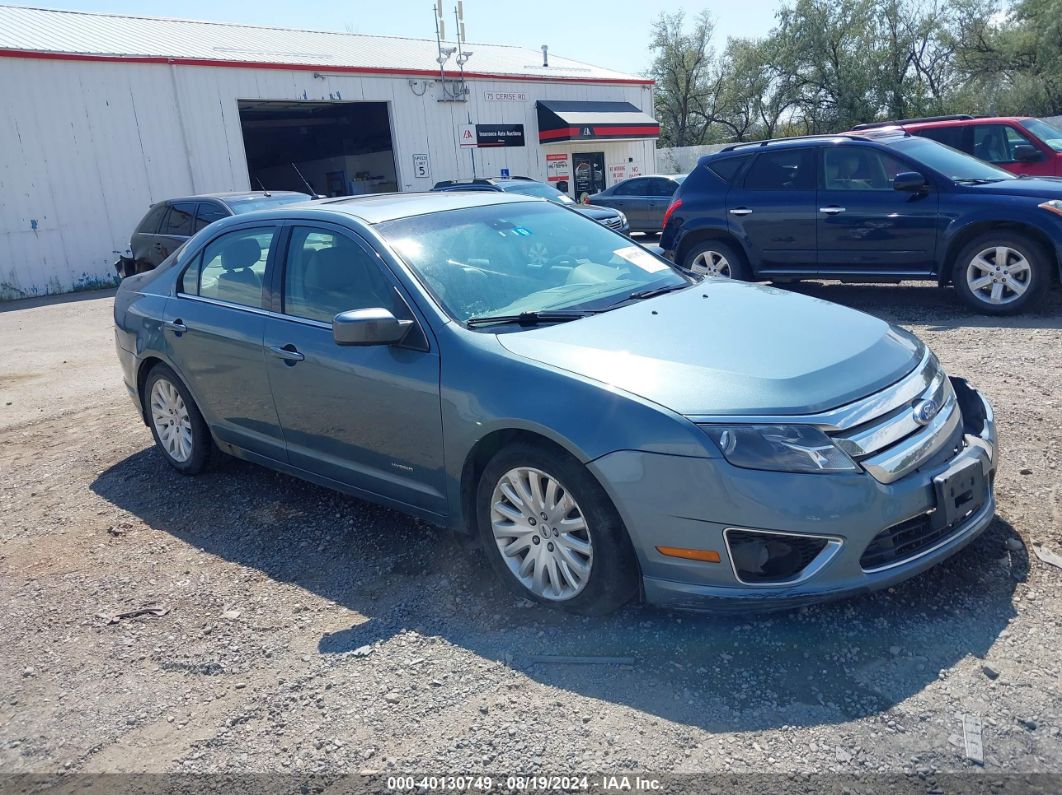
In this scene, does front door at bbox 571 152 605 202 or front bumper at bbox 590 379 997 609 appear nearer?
front bumper at bbox 590 379 997 609

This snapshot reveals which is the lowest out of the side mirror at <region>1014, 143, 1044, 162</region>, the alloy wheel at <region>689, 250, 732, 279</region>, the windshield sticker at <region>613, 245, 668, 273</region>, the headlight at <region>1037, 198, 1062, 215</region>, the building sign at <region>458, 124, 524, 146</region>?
the alloy wheel at <region>689, 250, 732, 279</region>

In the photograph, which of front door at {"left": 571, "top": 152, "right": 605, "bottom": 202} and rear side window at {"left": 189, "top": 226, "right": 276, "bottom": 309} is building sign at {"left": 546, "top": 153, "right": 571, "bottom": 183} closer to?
front door at {"left": 571, "top": 152, "right": 605, "bottom": 202}

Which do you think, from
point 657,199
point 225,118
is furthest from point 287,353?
point 225,118

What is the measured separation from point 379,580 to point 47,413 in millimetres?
5033

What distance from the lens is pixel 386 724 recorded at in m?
2.96

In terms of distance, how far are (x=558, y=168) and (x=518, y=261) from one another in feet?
81.4

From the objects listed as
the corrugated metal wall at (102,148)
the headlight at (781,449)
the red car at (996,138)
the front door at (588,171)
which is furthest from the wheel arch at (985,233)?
the front door at (588,171)

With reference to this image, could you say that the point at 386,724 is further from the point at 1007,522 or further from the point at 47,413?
the point at 47,413

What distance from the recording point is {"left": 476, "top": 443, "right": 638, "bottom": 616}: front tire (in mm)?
3225

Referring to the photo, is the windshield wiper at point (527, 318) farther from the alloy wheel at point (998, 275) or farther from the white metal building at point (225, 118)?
the white metal building at point (225, 118)

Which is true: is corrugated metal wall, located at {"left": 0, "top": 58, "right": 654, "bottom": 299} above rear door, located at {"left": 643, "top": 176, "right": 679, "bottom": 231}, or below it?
above

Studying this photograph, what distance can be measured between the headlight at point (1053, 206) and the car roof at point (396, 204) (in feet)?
17.4

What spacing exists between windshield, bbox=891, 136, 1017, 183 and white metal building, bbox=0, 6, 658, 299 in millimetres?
16307

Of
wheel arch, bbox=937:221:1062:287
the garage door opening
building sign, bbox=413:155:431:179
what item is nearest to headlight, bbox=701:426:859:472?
wheel arch, bbox=937:221:1062:287
